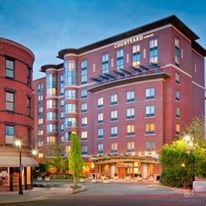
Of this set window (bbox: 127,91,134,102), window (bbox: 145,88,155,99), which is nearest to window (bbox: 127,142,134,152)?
window (bbox: 127,91,134,102)

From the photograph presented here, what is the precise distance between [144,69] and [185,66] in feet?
30.3

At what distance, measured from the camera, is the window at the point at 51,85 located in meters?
105

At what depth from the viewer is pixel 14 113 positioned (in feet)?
137

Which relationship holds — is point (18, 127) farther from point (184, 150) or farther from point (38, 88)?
point (38, 88)

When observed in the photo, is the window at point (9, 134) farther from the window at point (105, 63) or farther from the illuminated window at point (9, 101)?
the window at point (105, 63)

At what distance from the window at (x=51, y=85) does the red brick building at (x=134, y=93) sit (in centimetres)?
1149

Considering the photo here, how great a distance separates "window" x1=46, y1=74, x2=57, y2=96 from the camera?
105m

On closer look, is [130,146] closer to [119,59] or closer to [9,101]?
[119,59]

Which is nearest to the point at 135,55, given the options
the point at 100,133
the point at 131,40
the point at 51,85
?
the point at 131,40

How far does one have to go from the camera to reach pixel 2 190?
3906 centimetres

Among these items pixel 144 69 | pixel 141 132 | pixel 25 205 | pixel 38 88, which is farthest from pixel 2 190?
pixel 38 88

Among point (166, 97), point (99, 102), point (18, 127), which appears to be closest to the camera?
point (18, 127)

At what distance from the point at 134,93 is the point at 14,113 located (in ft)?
126

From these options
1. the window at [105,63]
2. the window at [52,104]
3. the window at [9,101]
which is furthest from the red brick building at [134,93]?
the window at [9,101]
